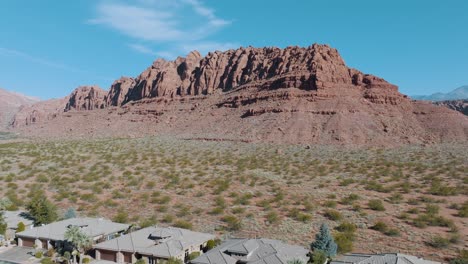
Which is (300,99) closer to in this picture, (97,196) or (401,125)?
(401,125)

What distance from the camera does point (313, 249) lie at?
2184 centimetres

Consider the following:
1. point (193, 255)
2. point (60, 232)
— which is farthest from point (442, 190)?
point (60, 232)

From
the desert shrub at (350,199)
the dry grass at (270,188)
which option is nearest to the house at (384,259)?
the dry grass at (270,188)

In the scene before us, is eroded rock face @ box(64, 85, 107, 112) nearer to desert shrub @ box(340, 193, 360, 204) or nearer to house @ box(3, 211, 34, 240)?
house @ box(3, 211, 34, 240)

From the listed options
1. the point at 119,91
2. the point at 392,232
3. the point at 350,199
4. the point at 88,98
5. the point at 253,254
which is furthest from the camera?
the point at 88,98

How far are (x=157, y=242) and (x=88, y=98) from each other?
16948 centimetres

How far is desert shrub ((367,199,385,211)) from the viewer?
30.9 metres

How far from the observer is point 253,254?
2008cm

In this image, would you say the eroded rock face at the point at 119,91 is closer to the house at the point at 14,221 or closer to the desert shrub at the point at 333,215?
the house at the point at 14,221

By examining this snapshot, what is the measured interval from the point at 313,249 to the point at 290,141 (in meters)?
49.6

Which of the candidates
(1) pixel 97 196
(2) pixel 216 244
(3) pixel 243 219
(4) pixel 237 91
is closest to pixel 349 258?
(2) pixel 216 244

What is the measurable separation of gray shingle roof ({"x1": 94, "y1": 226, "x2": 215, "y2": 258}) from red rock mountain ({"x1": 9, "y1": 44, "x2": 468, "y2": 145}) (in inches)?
1945

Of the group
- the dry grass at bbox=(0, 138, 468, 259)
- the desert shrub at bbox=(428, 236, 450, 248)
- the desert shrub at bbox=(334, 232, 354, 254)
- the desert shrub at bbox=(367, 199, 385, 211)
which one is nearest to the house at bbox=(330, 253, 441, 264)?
the desert shrub at bbox=(334, 232, 354, 254)

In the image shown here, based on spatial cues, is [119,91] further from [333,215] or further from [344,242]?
[344,242]
